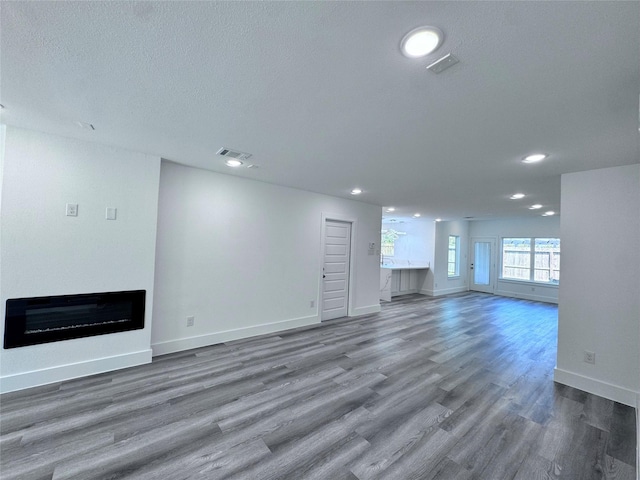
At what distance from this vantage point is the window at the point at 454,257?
29.8ft

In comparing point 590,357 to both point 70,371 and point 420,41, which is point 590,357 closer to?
point 420,41

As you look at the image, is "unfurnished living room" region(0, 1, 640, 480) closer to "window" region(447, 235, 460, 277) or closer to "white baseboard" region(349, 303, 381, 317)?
"white baseboard" region(349, 303, 381, 317)

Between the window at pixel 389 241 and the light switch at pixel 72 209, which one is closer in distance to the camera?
the light switch at pixel 72 209

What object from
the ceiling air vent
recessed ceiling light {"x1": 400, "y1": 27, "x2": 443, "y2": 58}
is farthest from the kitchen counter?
recessed ceiling light {"x1": 400, "y1": 27, "x2": 443, "y2": 58}

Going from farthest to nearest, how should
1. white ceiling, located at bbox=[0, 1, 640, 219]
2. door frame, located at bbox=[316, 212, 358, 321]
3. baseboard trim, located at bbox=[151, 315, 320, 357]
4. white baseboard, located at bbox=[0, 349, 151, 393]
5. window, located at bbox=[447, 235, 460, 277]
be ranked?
window, located at bbox=[447, 235, 460, 277]
door frame, located at bbox=[316, 212, 358, 321]
baseboard trim, located at bbox=[151, 315, 320, 357]
white baseboard, located at bbox=[0, 349, 151, 393]
white ceiling, located at bbox=[0, 1, 640, 219]

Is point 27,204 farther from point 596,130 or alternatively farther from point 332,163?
point 596,130

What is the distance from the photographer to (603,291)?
284 cm

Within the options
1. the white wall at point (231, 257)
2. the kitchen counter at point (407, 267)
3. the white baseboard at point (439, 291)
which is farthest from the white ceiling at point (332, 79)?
the white baseboard at point (439, 291)

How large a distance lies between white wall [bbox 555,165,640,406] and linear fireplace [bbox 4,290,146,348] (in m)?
5.14

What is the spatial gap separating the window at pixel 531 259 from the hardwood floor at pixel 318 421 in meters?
5.56

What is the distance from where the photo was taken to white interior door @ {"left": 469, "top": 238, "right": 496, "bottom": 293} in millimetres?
8939

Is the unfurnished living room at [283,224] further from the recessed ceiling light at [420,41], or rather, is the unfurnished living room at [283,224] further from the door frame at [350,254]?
the door frame at [350,254]

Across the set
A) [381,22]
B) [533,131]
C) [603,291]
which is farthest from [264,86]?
[603,291]

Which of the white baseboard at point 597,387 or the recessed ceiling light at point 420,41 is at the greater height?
the recessed ceiling light at point 420,41
